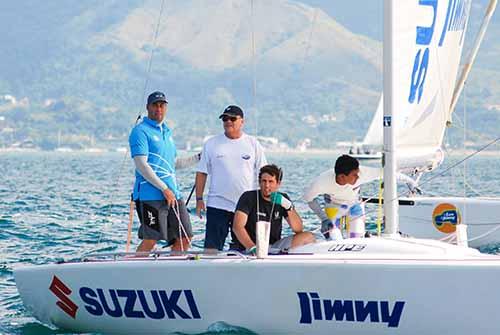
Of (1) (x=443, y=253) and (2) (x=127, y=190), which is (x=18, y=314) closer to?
(1) (x=443, y=253)

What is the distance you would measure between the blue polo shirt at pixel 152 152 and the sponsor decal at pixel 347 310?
1.47 metres

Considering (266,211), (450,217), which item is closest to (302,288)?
(266,211)

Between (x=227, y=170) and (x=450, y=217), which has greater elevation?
(x=227, y=170)

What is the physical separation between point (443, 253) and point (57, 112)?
152882 millimetres

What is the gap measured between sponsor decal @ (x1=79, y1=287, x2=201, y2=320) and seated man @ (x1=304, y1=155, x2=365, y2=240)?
3.42 ft

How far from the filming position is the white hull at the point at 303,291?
24.0 ft

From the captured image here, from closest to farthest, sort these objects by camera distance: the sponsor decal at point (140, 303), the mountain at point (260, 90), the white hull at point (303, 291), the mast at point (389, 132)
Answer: the white hull at point (303, 291)
the sponsor decal at point (140, 303)
the mast at point (389, 132)
the mountain at point (260, 90)

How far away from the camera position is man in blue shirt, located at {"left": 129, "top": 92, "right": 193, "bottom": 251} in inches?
332

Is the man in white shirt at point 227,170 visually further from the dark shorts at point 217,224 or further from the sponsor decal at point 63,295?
the sponsor decal at point 63,295

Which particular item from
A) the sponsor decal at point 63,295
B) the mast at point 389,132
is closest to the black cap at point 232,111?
the mast at point 389,132

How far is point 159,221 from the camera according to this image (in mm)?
8492

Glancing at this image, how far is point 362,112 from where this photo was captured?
443ft

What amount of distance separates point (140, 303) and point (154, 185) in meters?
0.85

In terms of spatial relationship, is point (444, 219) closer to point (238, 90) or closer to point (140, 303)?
point (140, 303)
